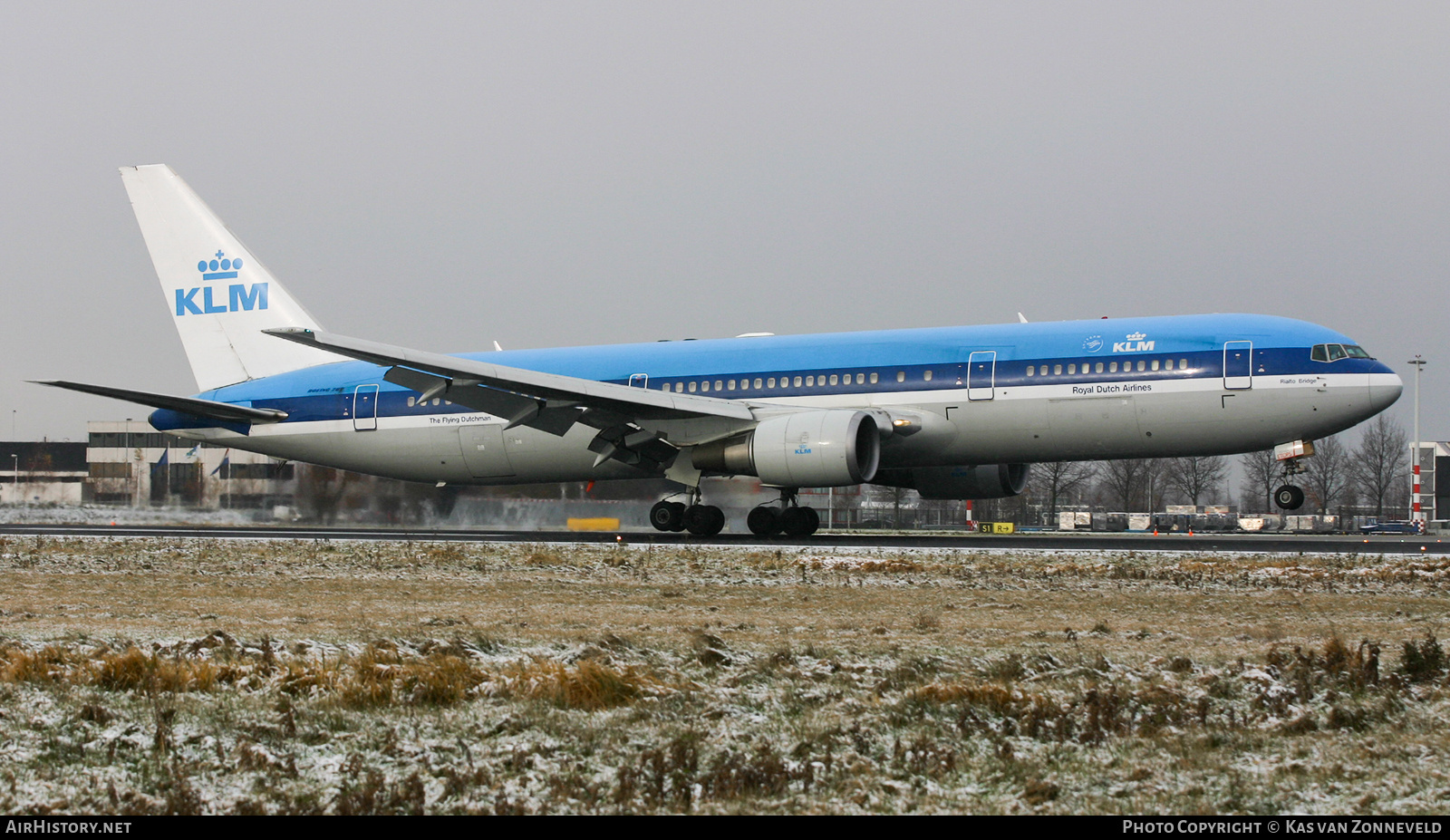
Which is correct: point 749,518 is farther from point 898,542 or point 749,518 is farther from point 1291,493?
point 1291,493

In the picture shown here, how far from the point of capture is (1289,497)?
910 inches

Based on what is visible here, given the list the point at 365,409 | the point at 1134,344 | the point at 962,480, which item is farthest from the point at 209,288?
the point at 1134,344

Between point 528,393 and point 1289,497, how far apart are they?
14622 mm

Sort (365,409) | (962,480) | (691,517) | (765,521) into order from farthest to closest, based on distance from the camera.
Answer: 1. (365,409)
2. (962,480)
3. (765,521)
4. (691,517)

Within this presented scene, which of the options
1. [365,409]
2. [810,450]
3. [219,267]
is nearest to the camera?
[810,450]

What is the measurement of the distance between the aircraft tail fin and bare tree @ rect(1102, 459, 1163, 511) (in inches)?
2079

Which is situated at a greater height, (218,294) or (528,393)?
(218,294)

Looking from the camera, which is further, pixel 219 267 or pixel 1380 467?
pixel 1380 467

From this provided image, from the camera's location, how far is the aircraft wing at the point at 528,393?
2386cm

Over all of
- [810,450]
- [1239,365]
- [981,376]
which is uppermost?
[1239,365]

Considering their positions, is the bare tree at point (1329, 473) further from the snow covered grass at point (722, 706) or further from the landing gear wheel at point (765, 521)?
the snow covered grass at point (722, 706)

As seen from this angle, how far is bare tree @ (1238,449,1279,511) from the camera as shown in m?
72.9

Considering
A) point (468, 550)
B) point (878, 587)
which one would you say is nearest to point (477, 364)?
point (468, 550)
